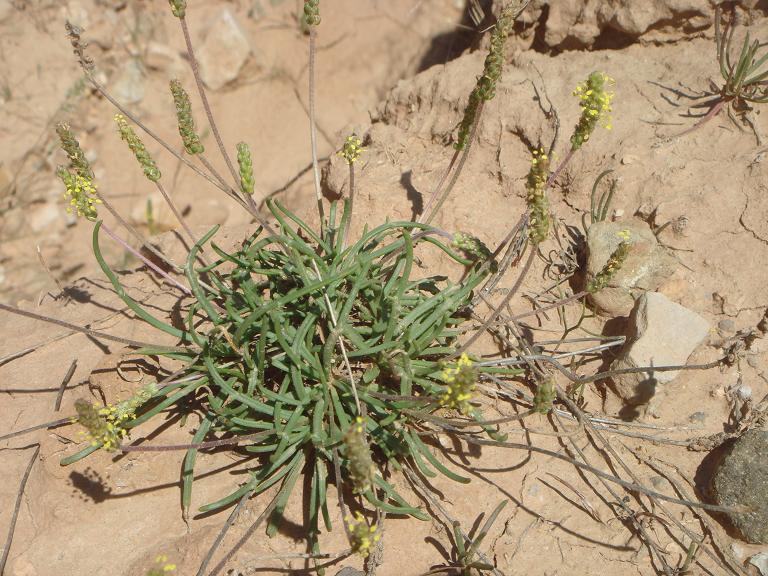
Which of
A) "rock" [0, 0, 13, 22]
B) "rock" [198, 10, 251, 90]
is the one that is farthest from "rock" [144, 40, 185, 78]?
"rock" [0, 0, 13, 22]

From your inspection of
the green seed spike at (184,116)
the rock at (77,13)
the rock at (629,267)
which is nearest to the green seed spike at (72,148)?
the green seed spike at (184,116)

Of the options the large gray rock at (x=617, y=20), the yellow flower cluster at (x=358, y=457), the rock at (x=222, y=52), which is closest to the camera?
the yellow flower cluster at (x=358, y=457)

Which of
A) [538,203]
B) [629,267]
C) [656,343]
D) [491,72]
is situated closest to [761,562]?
[656,343]

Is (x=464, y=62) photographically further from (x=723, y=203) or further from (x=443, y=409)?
(x=443, y=409)

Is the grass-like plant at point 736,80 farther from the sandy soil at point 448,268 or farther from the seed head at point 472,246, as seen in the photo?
the seed head at point 472,246

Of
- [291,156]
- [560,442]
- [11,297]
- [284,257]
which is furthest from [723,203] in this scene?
[11,297]

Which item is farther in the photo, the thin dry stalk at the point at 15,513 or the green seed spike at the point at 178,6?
the thin dry stalk at the point at 15,513

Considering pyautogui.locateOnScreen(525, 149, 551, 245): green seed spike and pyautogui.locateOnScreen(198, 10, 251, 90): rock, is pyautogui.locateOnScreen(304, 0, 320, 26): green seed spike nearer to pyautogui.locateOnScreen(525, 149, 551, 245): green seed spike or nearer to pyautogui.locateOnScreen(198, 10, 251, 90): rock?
pyautogui.locateOnScreen(525, 149, 551, 245): green seed spike
